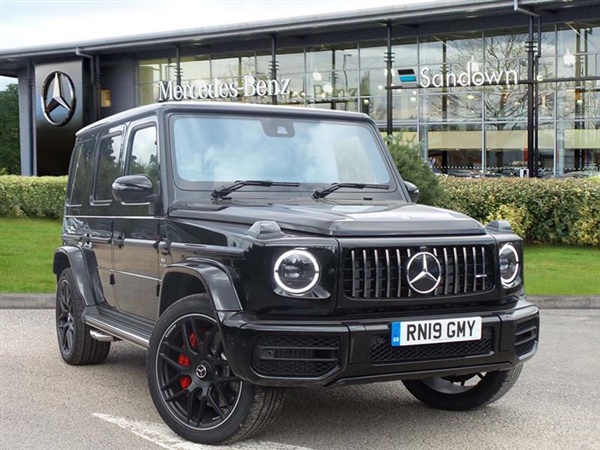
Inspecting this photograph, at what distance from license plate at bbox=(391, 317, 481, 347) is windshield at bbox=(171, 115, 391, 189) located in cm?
164

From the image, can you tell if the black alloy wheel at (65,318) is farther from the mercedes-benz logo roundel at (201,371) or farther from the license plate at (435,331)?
the license plate at (435,331)

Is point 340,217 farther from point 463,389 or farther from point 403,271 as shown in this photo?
point 463,389

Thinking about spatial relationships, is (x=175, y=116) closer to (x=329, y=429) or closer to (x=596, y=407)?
(x=329, y=429)

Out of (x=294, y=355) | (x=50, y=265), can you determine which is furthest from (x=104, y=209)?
(x=50, y=265)

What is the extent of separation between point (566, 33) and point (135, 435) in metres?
26.1

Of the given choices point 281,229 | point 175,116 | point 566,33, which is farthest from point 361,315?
point 566,33

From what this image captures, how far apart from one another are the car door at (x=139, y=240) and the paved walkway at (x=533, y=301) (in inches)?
190

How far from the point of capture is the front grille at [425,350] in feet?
14.6

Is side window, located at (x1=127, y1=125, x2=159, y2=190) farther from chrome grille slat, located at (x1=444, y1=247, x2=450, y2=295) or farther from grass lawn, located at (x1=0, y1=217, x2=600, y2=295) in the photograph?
grass lawn, located at (x1=0, y1=217, x2=600, y2=295)

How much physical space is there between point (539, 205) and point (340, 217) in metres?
12.8

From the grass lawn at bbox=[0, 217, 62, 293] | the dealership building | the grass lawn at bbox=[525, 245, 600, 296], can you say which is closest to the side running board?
the grass lawn at bbox=[0, 217, 62, 293]

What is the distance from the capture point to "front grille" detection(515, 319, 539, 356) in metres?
4.88

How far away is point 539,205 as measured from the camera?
16703 millimetres

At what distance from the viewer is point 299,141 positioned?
19.8 ft
